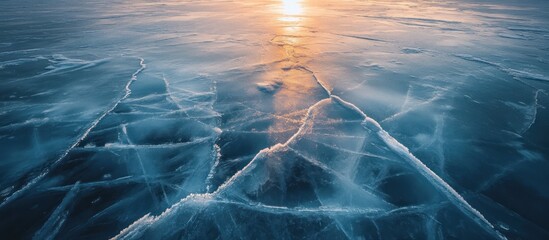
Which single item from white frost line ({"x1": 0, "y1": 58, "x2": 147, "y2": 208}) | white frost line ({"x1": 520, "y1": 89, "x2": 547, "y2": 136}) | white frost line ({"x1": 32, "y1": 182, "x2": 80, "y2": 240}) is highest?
white frost line ({"x1": 520, "y1": 89, "x2": 547, "y2": 136})

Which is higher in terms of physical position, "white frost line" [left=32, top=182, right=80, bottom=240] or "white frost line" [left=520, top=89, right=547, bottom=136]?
"white frost line" [left=520, top=89, right=547, bottom=136]

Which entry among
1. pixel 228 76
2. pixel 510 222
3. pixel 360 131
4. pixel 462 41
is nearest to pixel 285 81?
pixel 228 76

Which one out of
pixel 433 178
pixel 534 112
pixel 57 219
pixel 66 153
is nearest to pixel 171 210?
pixel 57 219

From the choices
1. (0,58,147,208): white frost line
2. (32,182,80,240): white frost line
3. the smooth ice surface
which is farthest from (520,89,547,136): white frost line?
(0,58,147,208): white frost line

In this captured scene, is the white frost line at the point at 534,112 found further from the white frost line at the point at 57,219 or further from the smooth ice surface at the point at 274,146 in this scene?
the white frost line at the point at 57,219

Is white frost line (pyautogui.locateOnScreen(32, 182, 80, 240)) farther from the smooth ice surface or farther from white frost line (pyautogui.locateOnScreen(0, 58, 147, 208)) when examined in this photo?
white frost line (pyautogui.locateOnScreen(0, 58, 147, 208))

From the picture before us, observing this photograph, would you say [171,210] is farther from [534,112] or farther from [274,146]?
[534,112]

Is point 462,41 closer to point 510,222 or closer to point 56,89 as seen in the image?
point 510,222

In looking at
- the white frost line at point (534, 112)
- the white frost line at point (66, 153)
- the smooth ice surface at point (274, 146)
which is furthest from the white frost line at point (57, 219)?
the white frost line at point (534, 112)
